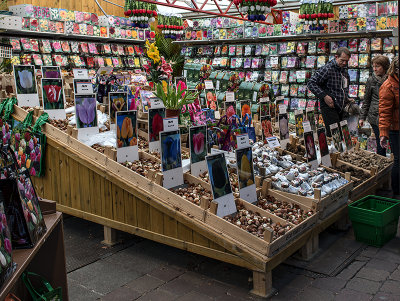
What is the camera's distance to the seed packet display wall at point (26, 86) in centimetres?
421

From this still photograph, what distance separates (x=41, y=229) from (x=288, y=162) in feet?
9.28

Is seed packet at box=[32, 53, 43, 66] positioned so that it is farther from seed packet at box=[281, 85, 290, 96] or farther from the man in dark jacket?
the man in dark jacket

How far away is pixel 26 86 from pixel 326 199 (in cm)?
286

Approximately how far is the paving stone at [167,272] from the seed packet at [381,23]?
6.29m

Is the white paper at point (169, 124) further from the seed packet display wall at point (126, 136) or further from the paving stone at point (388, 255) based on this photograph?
the paving stone at point (388, 255)

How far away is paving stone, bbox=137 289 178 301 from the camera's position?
2920 mm

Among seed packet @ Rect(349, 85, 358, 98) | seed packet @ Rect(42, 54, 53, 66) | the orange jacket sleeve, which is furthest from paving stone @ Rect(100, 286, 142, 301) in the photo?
seed packet @ Rect(42, 54, 53, 66)

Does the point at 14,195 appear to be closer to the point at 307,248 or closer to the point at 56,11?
the point at 307,248

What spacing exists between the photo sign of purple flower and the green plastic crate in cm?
230

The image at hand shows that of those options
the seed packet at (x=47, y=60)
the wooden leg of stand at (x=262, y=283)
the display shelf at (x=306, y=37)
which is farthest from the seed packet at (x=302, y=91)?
the wooden leg of stand at (x=262, y=283)

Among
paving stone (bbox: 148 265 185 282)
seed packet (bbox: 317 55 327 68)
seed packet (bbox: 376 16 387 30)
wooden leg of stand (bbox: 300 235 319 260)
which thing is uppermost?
seed packet (bbox: 376 16 387 30)

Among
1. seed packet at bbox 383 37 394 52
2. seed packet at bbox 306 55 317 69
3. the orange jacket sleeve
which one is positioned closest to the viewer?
the orange jacket sleeve

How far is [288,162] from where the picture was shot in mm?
4277

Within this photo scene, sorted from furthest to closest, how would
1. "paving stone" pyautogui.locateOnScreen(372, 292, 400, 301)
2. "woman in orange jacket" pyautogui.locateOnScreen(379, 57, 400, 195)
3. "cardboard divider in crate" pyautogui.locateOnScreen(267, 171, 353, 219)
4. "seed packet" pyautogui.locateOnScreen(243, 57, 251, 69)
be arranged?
"seed packet" pyautogui.locateOnScreen(243, 57, 251, 69), "woman in orange jacket" pyautogui.locateOnScreen(379, 57, 400, 195), "cardboard divider in crate" pyautogui.locateOnScreen(267, 171, 353, 219), "paving stone" pyautogui.locateOnScreen(372, 292, 400, 301)
